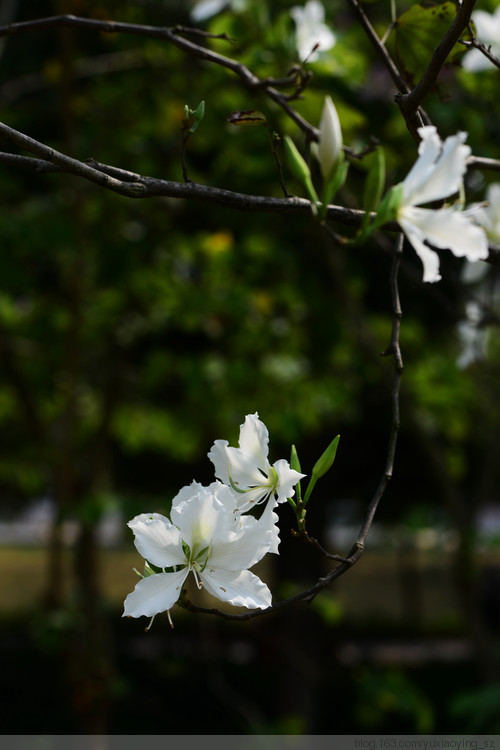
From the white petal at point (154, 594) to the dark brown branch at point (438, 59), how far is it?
1.68ft

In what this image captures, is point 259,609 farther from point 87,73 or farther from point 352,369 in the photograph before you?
point 352,369

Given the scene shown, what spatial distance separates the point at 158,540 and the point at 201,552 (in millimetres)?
44

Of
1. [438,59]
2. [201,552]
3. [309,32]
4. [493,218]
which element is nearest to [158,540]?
[201,552]

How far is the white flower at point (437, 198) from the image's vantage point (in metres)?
0.63

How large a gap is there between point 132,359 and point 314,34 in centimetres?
315

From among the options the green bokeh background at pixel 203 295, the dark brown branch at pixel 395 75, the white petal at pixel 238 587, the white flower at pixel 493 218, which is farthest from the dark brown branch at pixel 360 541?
the green bokeh background at pixel 203 295

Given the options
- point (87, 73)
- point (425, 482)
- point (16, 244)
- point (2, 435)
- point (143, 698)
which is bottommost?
point (143, 698)

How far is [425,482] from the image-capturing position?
9.09 m

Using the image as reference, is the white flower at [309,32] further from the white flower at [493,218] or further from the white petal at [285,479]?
the white petal at [285,479]

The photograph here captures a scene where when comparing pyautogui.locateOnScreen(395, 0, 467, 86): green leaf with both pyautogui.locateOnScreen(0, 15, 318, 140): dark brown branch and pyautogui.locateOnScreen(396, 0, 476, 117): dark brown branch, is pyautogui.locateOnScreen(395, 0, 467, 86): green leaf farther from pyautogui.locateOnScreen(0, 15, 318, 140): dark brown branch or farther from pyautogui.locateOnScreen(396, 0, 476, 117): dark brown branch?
pyautogui.locateOnScreen(396, 0, 476, 117): dark brown branch

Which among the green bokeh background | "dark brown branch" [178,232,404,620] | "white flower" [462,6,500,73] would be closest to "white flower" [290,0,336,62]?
the green bokeh background

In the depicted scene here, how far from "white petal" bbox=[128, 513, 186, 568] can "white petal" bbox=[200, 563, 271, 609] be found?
33 millimetres

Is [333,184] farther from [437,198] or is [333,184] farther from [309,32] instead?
[309,32]

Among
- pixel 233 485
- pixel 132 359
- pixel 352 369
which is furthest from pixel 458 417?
pixel 233 485
